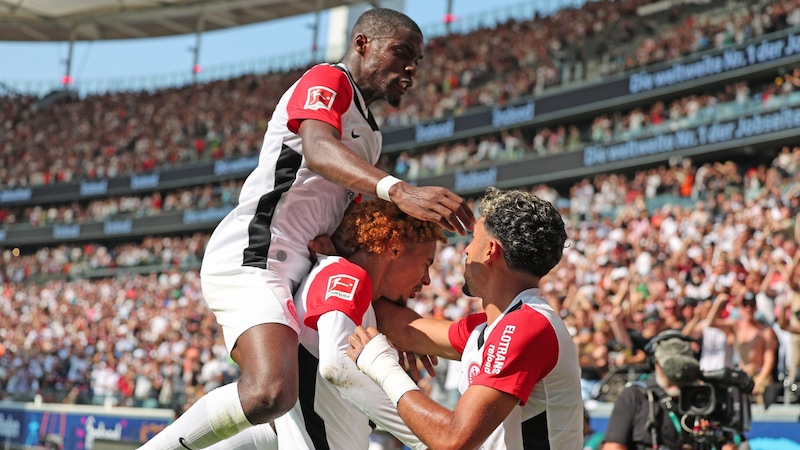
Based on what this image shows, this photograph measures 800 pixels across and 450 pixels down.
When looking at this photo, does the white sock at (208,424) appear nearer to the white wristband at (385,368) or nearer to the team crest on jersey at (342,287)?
the team crest on jersey at (342,287)


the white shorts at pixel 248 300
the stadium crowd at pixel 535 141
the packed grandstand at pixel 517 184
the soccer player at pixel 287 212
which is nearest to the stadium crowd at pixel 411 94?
the packed grandstand at pixel 517 184

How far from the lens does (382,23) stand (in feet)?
14.6

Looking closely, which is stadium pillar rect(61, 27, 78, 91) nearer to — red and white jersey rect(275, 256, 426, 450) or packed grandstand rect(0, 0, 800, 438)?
packed grandstand rect(0, 0, 800, 438)

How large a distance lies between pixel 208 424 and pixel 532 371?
1.51 meters

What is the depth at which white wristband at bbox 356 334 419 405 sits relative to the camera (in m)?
3.39

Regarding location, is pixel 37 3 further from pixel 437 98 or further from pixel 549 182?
pixel 549 182

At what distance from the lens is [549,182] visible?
79.7ft

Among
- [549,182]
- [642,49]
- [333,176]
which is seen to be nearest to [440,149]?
[549,182]

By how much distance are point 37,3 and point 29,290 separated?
13957mm

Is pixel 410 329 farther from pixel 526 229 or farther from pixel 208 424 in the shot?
pixel 526 229

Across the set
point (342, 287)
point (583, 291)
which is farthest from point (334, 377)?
point (583, 291)

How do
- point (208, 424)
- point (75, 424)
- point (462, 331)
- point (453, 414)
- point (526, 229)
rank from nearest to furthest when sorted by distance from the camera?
point (453, 414)
point (526, 229)
point (208, 424)
point (462, 331)
point (75, 424)

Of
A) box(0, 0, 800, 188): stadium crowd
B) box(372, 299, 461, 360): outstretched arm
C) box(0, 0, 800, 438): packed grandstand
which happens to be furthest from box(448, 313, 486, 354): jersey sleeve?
box(0, 0, 800, 188): stadium crowd

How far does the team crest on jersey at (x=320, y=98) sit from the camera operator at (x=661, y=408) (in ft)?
9.09
